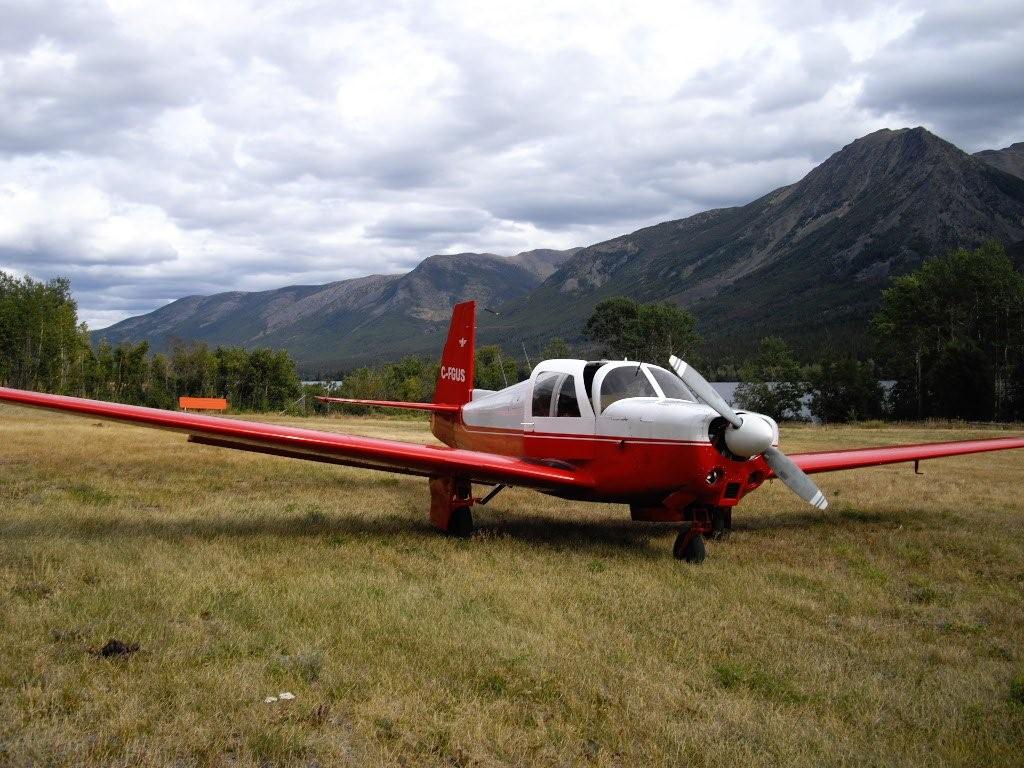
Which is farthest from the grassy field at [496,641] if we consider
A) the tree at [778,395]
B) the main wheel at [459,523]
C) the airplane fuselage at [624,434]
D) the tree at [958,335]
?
the tree at [778,395]

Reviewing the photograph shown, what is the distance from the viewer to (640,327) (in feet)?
222

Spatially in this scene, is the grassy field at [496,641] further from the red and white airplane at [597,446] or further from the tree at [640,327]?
the tree at [640,327]

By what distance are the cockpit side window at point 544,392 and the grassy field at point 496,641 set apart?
162 centimetres

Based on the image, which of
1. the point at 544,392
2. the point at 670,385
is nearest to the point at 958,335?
A: the point at 670,385

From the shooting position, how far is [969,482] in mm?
14852

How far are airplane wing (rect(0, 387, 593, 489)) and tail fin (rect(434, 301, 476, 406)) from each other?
374 cm

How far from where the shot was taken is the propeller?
25.4 ft

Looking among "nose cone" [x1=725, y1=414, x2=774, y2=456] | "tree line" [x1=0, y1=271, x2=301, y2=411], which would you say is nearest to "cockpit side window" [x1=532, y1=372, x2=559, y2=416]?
"nose cone" [x1=725, y1=414, x2=774, y2=456]

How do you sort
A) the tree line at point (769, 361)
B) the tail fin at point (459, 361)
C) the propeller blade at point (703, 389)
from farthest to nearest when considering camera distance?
the tree line at point (769, 361) → the tail fin at point (459, 361) → the propeller blade at point (703, 389)

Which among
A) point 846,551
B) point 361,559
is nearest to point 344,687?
point 361,559

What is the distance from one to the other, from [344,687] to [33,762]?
5.09 feet

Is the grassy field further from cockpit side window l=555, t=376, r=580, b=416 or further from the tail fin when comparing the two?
the tail fin

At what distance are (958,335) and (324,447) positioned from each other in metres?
53.3

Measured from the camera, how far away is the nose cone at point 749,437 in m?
7.71
